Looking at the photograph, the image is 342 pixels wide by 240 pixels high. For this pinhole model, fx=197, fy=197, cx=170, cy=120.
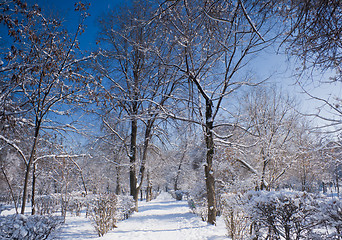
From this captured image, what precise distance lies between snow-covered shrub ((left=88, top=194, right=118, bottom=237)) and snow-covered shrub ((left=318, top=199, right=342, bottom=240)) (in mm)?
6128

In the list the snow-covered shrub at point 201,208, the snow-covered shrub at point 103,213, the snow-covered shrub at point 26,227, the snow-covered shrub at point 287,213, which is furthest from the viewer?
the snow-covered shrub at point 201,208

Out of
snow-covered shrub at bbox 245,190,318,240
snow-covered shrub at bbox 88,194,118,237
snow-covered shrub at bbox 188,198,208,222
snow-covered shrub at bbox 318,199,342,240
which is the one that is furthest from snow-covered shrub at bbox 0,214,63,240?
snow-covered shrub at bbox 188,198,208,222

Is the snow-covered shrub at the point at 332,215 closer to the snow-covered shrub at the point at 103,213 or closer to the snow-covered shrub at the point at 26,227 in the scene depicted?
the snow-covered shrub at the point at 26,227

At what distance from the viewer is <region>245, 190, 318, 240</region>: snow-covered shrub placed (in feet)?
10.5

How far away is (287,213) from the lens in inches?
133

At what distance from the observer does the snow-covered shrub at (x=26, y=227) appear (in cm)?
353

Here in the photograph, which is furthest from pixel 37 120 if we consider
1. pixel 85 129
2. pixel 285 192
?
pixel 285 192

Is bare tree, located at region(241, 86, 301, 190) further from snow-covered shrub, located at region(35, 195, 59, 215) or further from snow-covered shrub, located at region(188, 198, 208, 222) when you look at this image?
snow-covered shrub, located at region(35, 195, 59, 215)

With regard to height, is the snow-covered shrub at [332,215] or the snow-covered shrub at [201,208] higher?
the snow-covered shrub at [332,215]

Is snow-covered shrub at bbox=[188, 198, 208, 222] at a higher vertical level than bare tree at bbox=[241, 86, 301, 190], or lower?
lower

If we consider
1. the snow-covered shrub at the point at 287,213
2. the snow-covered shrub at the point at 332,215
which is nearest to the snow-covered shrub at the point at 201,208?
the snow-covered shrub at the point at 287,213

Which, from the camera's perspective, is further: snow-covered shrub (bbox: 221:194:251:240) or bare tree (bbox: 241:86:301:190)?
bare tree (bbox: 241:86:301:190)

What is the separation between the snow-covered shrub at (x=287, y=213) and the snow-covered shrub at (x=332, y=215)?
18 centimetres

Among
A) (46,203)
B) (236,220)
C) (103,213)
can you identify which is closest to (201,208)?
(236,220)
